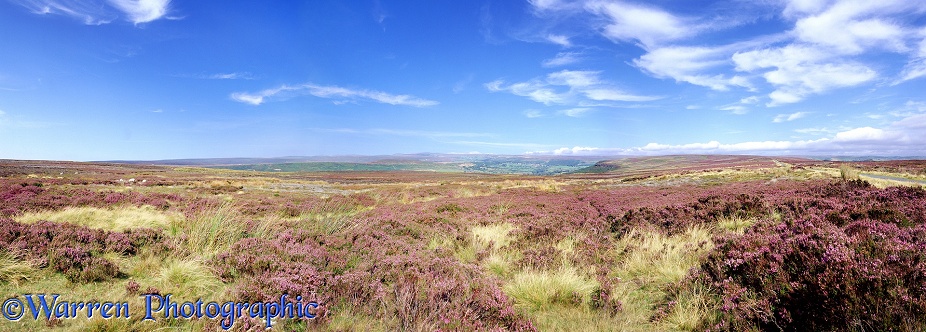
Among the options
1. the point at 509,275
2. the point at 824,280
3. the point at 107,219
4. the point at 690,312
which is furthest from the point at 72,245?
the point at 824,280

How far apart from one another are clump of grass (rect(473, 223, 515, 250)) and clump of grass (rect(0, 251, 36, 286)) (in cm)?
720

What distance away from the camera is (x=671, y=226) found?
9289mm

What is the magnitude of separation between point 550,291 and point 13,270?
7262 millimetres

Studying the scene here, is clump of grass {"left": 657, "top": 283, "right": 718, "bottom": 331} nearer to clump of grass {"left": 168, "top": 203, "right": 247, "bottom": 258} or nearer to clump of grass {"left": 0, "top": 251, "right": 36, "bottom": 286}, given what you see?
clump of grass {"left": 168, "top": 203, "right": 247, "bottom": 258}

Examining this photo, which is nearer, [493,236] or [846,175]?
[493,236]

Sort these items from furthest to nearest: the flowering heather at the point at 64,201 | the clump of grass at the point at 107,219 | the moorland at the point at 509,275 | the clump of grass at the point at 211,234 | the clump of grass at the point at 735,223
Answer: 1. the flowering heather at the point at 64,201
2. the clump of grass at the point at 107,219
3. the clump of grass at the point at 735,223
4. the clump of grass at the point at 211,234
5. the moorland at the point at 509,275

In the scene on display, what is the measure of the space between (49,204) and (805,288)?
2202 centimetres

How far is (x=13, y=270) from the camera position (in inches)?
188

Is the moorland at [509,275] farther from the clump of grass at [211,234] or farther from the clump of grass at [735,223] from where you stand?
the clump of grass at [735,223]

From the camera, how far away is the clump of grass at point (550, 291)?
189 inches

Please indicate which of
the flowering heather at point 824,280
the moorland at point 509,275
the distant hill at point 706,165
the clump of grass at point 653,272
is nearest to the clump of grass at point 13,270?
the moorland at point 509,275

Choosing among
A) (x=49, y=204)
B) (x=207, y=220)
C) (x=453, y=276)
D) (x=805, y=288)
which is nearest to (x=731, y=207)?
(x=805, y=288)

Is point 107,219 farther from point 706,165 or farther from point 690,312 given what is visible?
point 706,165

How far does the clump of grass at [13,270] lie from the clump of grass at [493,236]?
7.20 meters
